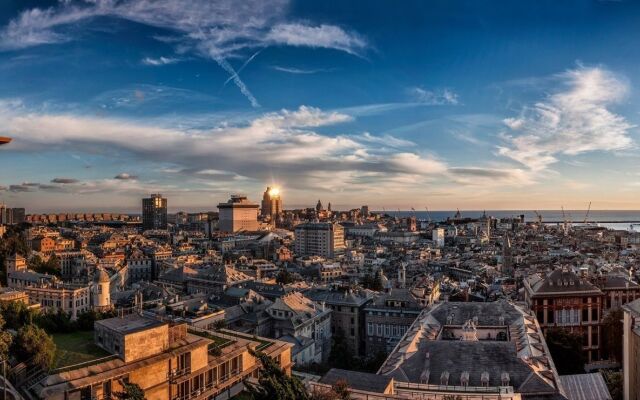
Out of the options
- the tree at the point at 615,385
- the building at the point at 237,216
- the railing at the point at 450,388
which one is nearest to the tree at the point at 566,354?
the tree at the point at 615,385

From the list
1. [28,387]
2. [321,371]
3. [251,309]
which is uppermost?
[28,387]

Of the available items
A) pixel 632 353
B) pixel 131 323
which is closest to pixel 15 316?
pixel 131 323

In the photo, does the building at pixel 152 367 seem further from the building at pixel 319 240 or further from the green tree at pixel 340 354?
the building at pixel 319 240

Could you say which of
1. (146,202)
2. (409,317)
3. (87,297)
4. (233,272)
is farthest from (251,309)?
(146,202)

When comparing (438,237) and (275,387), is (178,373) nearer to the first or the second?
(275,387)

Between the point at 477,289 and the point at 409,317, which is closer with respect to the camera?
the point at 409,317

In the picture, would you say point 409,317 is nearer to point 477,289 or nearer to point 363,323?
point 363,323
